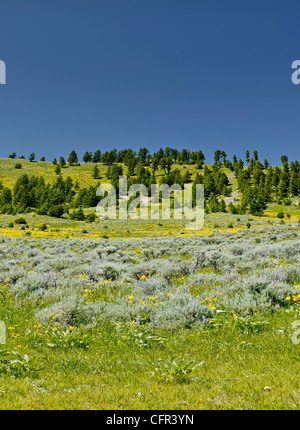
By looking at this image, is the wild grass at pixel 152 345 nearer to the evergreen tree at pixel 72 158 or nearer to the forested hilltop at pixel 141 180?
the forested hilltop at pixel 141 180

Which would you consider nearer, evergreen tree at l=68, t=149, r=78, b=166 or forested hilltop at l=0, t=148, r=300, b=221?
forested hilltop at l=0, t=148, r=300, b=221

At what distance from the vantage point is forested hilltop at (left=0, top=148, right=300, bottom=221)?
94.8 m

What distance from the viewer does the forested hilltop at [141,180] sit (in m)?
94.8

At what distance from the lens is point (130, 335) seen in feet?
18.0

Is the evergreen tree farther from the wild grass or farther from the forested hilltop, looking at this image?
the wild grass

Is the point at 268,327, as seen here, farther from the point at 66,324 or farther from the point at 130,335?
the point at 66,324

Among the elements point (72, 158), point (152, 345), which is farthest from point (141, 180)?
point (152, 345)

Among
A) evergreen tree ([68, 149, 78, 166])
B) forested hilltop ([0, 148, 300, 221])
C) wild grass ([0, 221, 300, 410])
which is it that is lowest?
wild grass ([0, 221, 300, 410])

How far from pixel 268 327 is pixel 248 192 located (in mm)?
106806

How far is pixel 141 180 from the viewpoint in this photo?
131 metres

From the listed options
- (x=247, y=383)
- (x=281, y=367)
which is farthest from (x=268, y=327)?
(x=247, y=383)

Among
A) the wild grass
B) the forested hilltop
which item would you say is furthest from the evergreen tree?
the wild grass

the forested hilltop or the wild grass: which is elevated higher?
the forested hilltop
